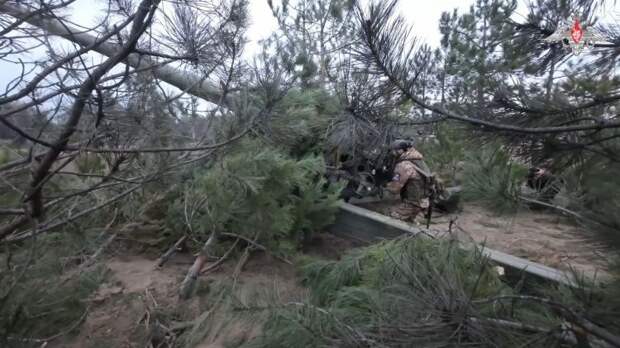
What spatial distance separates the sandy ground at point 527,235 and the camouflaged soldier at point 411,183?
0.29 metres

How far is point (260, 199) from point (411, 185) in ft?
6.15

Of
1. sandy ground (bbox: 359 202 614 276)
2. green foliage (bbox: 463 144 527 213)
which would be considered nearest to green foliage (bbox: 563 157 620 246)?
green foliage (bbox: 463 144 527 213)

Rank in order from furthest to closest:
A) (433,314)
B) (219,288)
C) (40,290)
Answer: (219,288) → (40,290) → (433,314)

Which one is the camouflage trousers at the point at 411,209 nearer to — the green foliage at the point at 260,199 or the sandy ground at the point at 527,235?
the sandy ground at the point at 527,235

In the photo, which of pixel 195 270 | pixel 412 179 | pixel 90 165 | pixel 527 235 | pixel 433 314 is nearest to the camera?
pixel 433 314

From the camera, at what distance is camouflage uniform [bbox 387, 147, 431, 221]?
5.04 meters

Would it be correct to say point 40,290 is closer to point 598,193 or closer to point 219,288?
point 219,288

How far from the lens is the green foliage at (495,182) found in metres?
1.90

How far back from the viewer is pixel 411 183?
16.7 ft

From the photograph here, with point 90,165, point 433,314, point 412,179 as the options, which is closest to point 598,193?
point 433,314

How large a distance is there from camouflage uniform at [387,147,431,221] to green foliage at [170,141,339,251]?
747 millimetres

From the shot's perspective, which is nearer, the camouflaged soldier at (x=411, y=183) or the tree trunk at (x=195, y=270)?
the tree trunk at (x=195, y=270)

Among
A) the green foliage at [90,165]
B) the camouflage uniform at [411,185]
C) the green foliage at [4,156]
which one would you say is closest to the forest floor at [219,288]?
the camouflage uniform at [411,185]

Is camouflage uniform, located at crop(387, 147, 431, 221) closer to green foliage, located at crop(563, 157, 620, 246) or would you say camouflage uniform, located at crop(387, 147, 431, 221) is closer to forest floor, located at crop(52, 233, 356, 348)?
forest floor, located at crop(52, 233, 356, 348)
